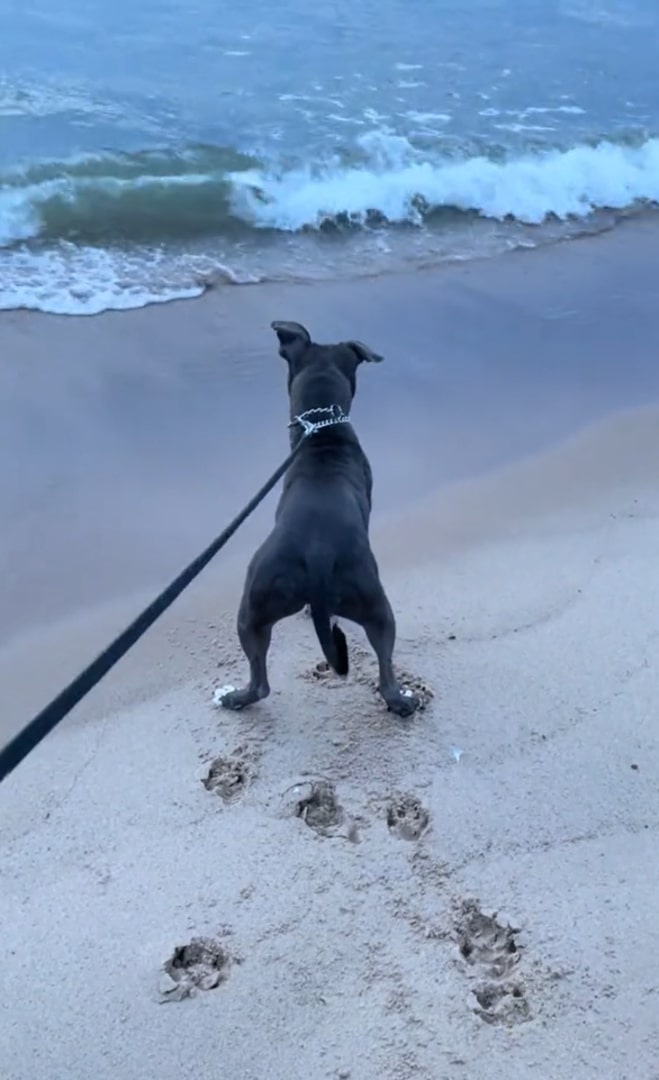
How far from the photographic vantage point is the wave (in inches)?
300

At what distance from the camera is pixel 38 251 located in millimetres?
7090

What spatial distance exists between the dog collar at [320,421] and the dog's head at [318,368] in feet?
0.12

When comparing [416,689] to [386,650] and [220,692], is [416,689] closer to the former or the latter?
[386,650]

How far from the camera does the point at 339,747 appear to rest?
3.81m

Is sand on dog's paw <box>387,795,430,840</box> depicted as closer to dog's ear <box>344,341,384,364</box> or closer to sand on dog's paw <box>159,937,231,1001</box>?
sand on dog's paw <box>159,937,231,1001</box>

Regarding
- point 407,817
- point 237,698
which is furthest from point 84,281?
point 407,817

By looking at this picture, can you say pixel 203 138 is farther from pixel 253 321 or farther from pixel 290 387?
pixel 290 387

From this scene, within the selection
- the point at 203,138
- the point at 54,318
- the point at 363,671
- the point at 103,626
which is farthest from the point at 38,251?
the point at 363,671

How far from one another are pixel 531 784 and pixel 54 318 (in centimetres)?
386

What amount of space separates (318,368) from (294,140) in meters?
5.24

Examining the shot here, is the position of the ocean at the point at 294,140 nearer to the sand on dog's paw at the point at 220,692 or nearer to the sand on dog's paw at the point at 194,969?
the sand on dog's paw at the point at 220,692

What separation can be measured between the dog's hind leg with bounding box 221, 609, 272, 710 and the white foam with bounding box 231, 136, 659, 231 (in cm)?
477

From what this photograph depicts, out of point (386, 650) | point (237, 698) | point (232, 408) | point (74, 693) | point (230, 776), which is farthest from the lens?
point (232, 408)

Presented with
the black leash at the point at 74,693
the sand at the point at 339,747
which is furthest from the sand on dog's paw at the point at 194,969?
the black leash at the point at 74,693
